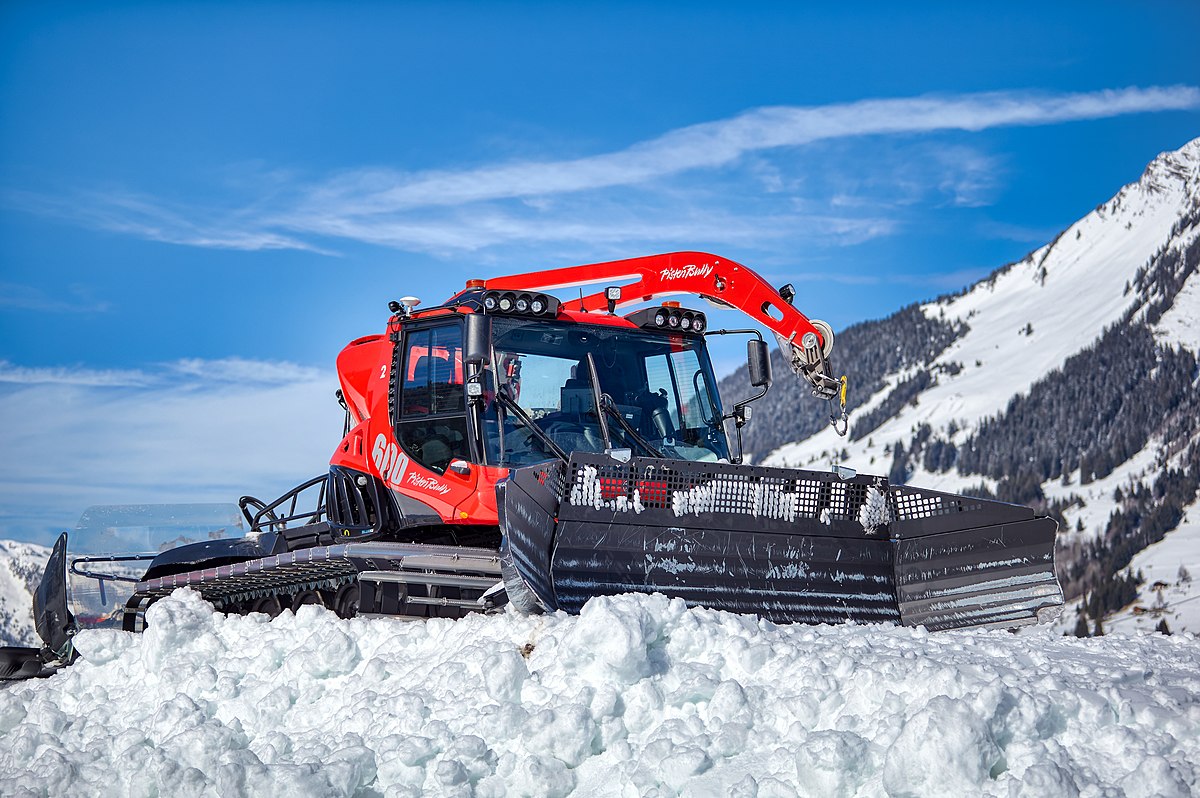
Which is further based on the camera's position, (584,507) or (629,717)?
(584,507)

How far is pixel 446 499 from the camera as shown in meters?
7.67

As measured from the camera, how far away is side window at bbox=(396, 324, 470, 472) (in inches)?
305

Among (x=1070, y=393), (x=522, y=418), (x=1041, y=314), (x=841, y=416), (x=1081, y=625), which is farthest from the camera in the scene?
(x=1041, y=314)

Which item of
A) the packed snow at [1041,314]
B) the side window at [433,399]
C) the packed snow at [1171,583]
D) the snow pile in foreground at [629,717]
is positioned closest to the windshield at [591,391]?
the side window at [433,399]

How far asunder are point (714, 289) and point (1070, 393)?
123081 mm

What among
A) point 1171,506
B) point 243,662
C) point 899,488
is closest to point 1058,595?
point 899,488

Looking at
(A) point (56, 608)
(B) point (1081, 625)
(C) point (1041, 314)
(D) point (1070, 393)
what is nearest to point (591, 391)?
(A) point (56, 608)

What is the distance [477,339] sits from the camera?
7.23m

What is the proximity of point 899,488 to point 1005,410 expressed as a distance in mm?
129057

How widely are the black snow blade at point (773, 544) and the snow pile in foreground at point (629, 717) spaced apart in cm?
72

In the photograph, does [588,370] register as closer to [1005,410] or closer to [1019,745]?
[1019,745]

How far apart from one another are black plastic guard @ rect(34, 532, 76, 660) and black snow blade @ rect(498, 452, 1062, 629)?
175 inches

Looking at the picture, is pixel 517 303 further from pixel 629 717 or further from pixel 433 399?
pixel 629 717

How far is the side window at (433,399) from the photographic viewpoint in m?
7.76
